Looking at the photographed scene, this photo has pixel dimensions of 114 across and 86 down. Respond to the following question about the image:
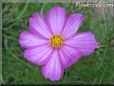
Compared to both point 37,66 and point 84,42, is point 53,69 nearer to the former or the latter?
point 84,42

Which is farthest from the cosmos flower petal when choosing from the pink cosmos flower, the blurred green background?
the blurred green background

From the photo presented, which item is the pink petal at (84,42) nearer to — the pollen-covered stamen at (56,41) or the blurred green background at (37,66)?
the pollen-covered stamen at (56,41)

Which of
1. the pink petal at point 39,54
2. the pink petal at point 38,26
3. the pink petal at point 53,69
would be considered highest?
the pink petal at point 38,26

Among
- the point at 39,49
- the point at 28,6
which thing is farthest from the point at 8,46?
the point at 39,49

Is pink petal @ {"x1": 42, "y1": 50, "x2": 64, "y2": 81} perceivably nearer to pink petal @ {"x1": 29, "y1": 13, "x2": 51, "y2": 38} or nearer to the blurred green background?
pink petal @ {"x1": 29, "y1": 13, "x2": 51, "y2": 38}

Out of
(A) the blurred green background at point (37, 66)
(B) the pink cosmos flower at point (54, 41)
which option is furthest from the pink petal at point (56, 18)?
(A) the blurred green background at point (37, 66)
